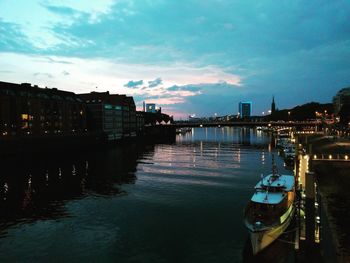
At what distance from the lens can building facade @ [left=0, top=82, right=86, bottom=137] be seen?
99.6 m

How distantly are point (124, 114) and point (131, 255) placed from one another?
160 m

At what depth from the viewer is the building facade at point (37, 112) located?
99594 mm

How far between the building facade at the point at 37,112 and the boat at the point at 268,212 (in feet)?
273

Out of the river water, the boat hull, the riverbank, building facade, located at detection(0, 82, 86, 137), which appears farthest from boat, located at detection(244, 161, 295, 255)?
building facade, located at detection(0, 82, 86, 137)

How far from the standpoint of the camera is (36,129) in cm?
11012

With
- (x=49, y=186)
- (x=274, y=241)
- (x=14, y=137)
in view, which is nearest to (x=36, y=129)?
(x=14, y=137)

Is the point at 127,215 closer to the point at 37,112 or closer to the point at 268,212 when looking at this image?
the point at 268,212

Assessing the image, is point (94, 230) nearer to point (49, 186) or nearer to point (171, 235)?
point (171, 235)

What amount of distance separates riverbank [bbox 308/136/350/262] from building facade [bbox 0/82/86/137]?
8143cm

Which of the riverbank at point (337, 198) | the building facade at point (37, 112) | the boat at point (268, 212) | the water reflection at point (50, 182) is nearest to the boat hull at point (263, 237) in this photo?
the boat at point (268, 212)

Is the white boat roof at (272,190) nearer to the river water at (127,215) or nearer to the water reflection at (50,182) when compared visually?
the river water at (127,215)

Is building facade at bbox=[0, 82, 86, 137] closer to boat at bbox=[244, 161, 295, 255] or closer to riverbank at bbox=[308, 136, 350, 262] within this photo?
riverbank at bbox=[308, 136, 350, 262]

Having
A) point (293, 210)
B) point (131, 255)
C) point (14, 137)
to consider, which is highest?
point (14, 137)

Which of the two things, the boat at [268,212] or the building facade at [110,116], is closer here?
the boat at [268,212]
